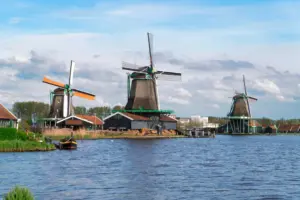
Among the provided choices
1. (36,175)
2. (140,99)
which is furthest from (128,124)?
(36,175)

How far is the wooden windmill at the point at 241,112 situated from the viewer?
105062 millimetres

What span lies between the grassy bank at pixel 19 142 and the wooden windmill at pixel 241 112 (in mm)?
70125

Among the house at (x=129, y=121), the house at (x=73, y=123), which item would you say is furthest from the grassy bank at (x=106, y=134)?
the house at (x=73, y=123)

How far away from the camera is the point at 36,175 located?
23.9 metres

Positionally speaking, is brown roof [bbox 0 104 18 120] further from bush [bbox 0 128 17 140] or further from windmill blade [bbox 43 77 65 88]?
windmill blade [bbox 43 77 65 88]

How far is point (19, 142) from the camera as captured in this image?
36656 mm

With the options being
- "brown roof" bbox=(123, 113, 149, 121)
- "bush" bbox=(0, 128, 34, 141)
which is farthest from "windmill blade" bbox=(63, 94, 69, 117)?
"bush" bbox=(0, 128, 34, 141)

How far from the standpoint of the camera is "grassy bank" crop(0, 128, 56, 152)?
36438mm

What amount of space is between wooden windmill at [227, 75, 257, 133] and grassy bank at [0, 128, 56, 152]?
2761 inches

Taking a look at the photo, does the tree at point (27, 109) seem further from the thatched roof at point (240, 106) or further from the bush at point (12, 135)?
the bush at point (12, 135)

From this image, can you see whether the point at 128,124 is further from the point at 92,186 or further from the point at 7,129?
the point at 92,186

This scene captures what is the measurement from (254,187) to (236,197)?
278 centimetres

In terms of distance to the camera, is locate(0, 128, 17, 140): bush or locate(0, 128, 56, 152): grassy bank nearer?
locate(0, 128, 56, 152): grassy bank

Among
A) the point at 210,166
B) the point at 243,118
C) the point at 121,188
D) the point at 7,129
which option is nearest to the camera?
the point at 121,188
